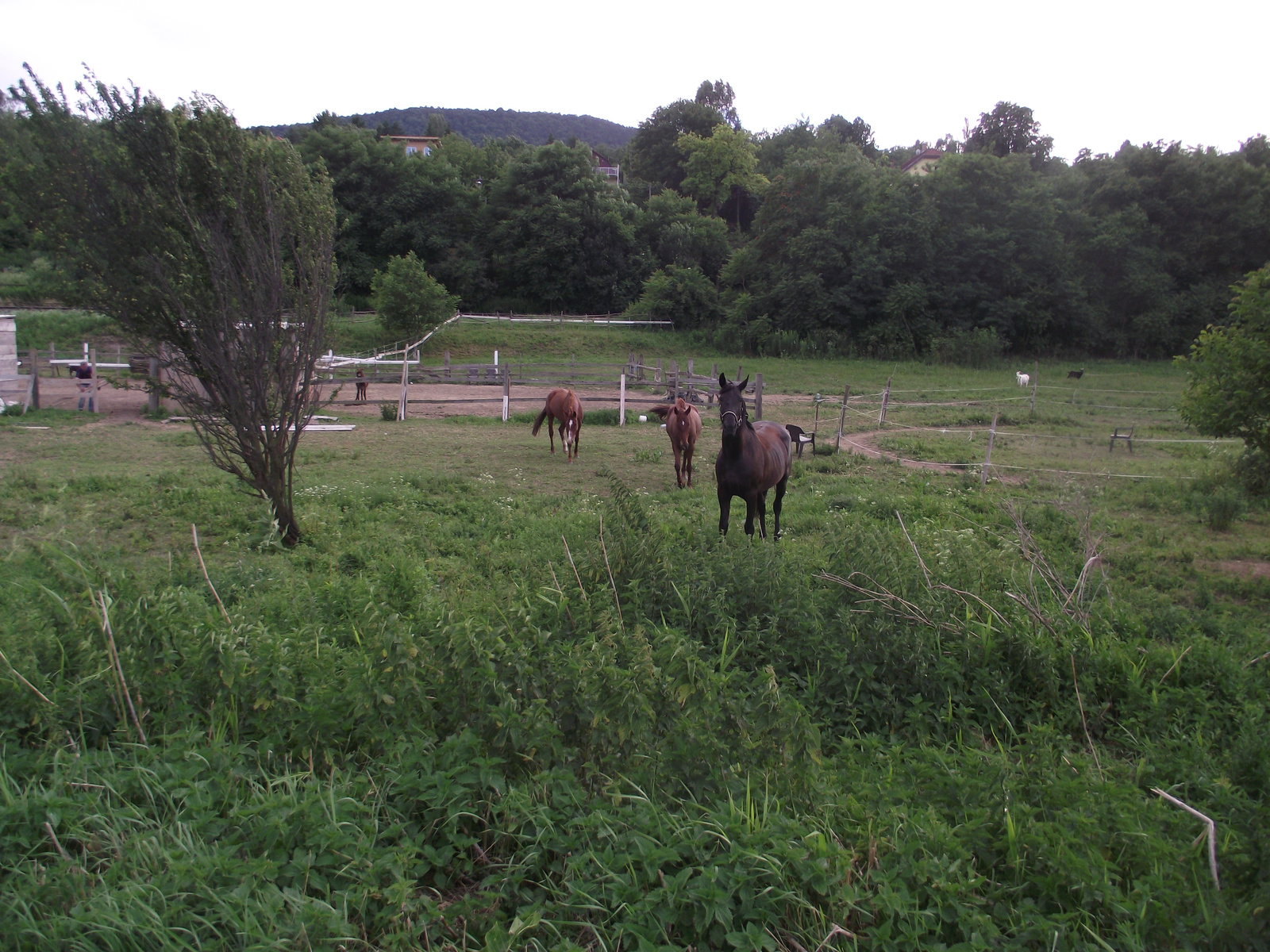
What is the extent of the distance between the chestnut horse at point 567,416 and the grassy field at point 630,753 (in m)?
6.35

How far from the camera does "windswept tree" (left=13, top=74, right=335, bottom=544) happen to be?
247 inches

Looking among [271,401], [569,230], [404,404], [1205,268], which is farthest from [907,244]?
[271,401]

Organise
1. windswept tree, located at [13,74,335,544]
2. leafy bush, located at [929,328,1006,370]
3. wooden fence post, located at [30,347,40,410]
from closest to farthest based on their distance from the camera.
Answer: windswept tree, located at [13,74,335,544] → wooden fence post, located at [30,347,40,410] → leafy bush, located at [929,328,1006,370]

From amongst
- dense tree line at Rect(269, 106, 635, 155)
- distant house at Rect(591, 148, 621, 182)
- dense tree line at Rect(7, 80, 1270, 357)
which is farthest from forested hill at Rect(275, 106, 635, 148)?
dense tree line at Rect(7, 80, 1270, 357)

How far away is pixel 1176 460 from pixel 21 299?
145 ft

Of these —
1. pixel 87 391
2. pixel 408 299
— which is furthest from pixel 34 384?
pixel 408 299

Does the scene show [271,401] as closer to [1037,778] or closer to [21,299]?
[1037,778]

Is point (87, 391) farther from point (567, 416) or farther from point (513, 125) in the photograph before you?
point (513, 125)

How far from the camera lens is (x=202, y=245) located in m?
6.39

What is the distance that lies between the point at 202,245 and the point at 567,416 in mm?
6869

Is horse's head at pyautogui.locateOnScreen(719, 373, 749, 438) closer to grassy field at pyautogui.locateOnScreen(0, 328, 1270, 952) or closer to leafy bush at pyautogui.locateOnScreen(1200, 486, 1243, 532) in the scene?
grassy field at pyautogui.locateOnScreen(0, 328, 1270, 952)

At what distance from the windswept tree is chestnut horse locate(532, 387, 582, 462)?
561 cm

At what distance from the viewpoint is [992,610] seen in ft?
14.7

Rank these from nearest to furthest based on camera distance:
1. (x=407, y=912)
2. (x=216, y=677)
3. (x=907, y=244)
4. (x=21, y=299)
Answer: (x=407, y=912), (x=216, y=677), (x=21, y=299), (x=907, y=244)
